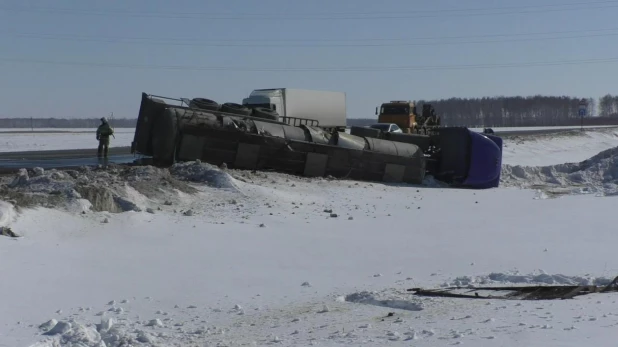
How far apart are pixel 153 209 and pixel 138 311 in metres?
6.91

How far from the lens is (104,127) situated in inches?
1104

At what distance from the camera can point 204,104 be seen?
2531cm

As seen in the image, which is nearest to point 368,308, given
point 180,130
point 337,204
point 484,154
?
point 337,204

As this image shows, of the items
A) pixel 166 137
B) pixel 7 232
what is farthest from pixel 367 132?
pixel 7 232

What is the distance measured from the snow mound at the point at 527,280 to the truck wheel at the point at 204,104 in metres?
15.0

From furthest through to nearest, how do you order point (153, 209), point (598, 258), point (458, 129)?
point (458, 129)
point (153, 209)
point (598, 258)

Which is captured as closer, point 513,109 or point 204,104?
point 204,104

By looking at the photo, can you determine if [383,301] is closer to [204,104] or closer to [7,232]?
[7,232]

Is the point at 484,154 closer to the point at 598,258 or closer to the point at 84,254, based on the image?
the point at 598,258

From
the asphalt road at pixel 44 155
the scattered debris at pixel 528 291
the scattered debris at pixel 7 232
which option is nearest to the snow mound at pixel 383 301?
the scattered debris at pixel 528 291

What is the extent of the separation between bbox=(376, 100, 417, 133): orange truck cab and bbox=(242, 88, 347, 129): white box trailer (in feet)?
7.70

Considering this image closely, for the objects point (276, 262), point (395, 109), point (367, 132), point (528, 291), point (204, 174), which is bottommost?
point (276, 262)

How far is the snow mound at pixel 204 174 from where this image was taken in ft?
64.8

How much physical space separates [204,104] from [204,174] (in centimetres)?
557
